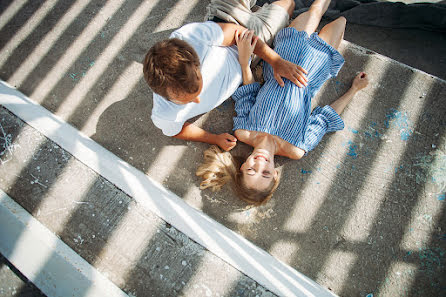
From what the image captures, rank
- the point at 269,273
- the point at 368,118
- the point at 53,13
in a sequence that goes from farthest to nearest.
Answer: the point at 53,13, the point at 368,118, the point at 269,273

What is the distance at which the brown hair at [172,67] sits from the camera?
1272 millimetres

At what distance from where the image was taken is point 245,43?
1740 mm

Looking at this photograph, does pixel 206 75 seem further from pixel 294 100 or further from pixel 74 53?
pixel 74 53

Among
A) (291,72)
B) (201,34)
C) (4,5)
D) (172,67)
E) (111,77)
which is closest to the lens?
(172,67)

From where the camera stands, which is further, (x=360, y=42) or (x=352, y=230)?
(x=360, y=42)

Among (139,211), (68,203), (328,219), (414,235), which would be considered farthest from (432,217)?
A: (68,203)

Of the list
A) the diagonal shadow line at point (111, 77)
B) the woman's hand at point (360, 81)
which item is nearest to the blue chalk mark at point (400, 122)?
the woman's hand at point (360, 81)

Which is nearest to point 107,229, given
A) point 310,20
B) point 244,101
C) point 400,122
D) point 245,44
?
point 244,101

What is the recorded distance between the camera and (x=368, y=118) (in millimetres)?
2033

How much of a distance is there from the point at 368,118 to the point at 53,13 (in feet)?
9.35

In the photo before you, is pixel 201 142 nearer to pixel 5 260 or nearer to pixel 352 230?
pixel 352 230

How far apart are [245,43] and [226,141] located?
0.68 meters

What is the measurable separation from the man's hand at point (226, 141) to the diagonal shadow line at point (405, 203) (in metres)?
1.16

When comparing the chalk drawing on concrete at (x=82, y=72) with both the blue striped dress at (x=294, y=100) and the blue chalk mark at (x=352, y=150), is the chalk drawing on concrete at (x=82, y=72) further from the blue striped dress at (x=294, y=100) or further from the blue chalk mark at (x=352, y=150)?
the blue chalk mark at (x=352, y=150)
